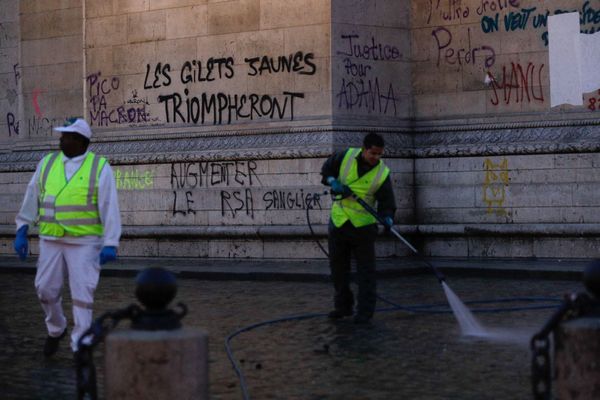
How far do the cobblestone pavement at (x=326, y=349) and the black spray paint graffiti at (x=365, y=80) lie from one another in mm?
3665

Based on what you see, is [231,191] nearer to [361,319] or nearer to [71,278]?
[361,319]

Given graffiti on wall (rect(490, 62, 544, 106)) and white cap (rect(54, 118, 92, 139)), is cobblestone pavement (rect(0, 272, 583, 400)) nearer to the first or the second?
white cap (rect(54, 118, 92, 139))

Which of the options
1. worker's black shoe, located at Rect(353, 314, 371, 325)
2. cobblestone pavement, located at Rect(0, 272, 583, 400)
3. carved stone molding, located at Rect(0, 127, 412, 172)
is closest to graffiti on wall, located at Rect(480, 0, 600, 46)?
carved stone molding, located at Rect(0, 127, 412, 172)

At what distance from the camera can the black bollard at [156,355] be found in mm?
5398

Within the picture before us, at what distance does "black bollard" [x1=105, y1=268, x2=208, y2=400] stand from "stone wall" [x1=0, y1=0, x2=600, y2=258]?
11.3m

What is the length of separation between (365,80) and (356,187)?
6.13 m

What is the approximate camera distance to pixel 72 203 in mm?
9117

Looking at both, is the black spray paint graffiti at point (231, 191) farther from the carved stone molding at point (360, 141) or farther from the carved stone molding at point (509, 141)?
the carved stone molding at point (509, 141)

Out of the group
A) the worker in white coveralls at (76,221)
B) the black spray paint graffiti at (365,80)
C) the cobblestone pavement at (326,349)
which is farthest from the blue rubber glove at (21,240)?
the black spray paint graffiti at (365,80)

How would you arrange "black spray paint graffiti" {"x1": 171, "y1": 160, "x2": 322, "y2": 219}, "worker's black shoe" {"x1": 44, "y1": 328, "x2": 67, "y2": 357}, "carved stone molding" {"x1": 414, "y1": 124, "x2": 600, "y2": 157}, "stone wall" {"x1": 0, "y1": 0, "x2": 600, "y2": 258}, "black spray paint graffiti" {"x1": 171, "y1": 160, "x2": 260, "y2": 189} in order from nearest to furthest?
"worker's black shoe" {"x1": 44, "y1": 328, "x2": 67, "y2": 357} < "carved stone molding" {"x1": 414, "y1": 124, "x2": 600, "y2": 157} < "stone wall" {"x1": 0, "y1": 0, "x2": 600, "y2": 258} < "black spray paint graffiti" {"x1": 171, "y1": 160, "x2": 322, "y2": 219} < "black spray paint graffiti" {"x1": 171, "y1": 160, "x2": 260, "y2": 189}

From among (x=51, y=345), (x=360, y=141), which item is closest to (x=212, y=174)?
(x=360, y=141)

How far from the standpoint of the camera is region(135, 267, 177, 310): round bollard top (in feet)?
18.1

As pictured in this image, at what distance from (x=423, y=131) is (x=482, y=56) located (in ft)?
4.34

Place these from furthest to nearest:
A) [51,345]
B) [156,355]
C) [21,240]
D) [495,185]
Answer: [495,185] → [21,240] → [51,345] → [156,355]
